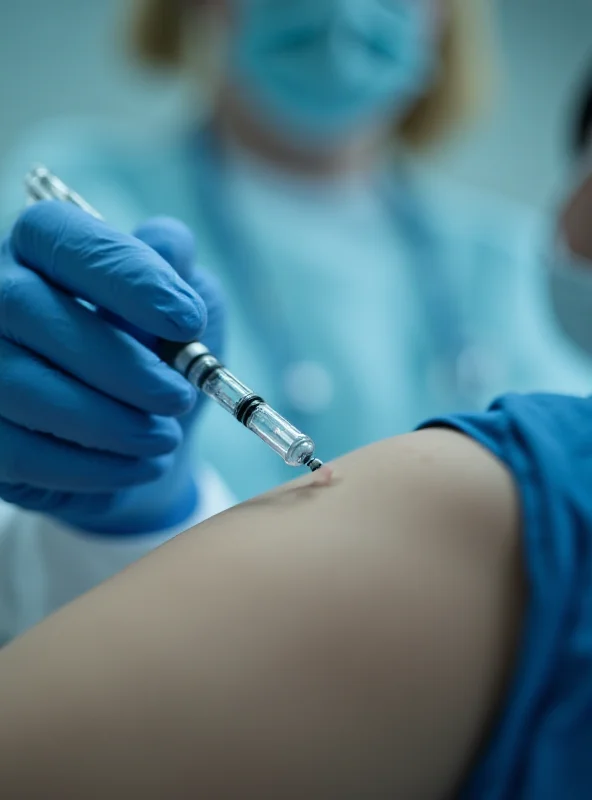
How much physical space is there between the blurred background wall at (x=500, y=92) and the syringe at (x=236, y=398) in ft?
5.35

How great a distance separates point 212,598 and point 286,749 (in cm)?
10

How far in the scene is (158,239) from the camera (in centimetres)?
73

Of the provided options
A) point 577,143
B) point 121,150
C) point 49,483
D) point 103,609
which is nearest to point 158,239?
point 49,483

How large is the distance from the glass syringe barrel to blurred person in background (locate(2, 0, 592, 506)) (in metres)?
0.58

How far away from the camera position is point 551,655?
0.45 metres

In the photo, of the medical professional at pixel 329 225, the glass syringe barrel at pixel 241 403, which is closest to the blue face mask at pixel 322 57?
the medical professional at pixel 329 225

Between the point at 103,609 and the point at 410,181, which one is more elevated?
the point at 410,181

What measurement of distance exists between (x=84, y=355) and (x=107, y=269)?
3.3 inches

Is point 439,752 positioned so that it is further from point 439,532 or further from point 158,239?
point 158,239

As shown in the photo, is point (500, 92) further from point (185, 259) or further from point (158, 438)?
point (158, 438)

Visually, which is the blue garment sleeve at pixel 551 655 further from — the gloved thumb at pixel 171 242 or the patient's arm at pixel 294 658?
the gloved thumb at pixel 171 242

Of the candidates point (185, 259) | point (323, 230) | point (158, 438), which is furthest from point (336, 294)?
point (158, 438)

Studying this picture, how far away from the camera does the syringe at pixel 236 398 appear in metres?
0.56

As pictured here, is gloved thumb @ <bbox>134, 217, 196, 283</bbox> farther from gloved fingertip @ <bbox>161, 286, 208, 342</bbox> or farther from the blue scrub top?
the blue scrub top
